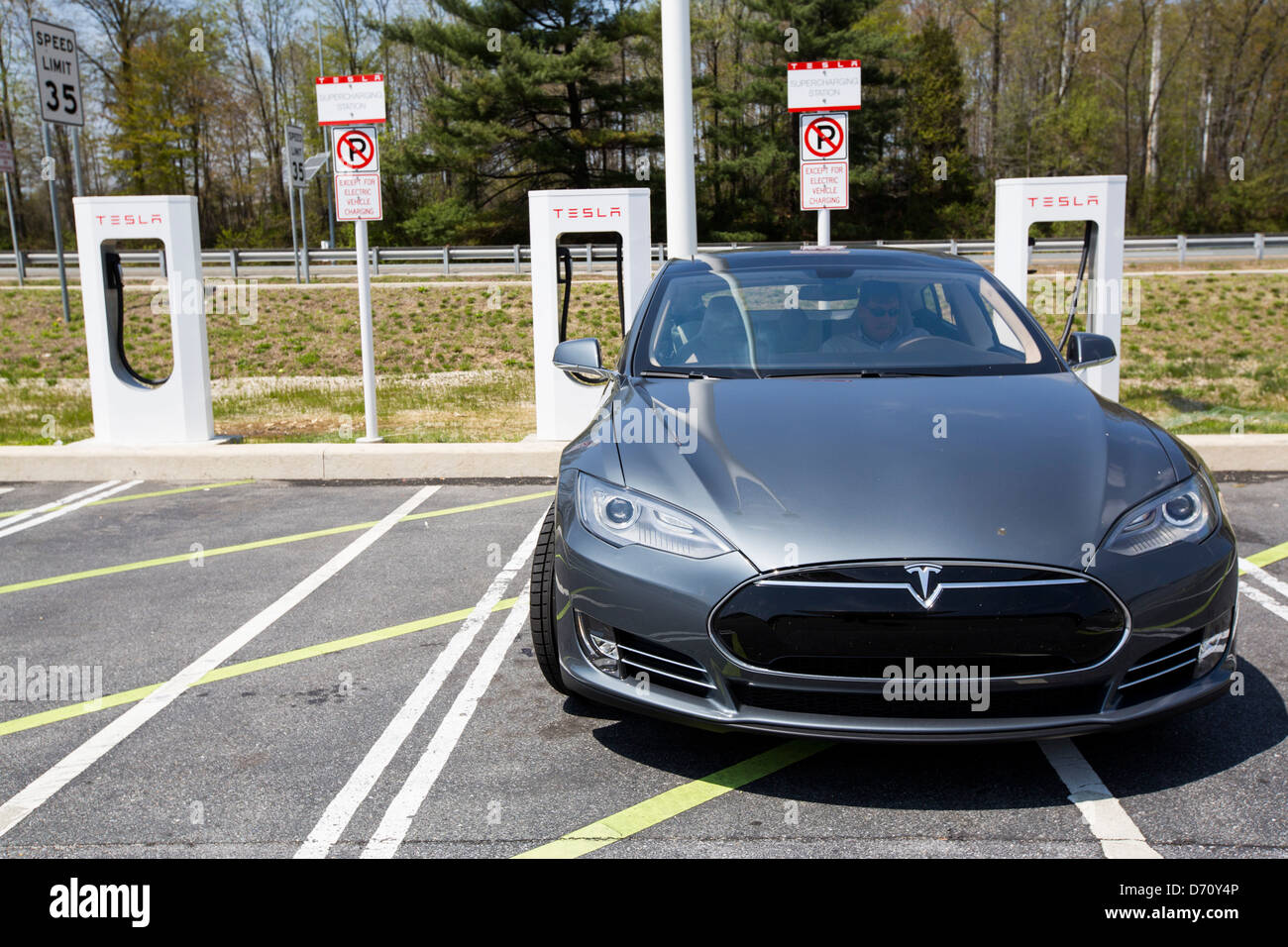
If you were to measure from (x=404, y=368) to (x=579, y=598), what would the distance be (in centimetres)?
1577

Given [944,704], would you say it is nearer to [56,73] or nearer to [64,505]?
[64,505]

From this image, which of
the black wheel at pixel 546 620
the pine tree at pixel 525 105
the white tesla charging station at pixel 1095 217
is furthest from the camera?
the pine tree at pixel 525 105

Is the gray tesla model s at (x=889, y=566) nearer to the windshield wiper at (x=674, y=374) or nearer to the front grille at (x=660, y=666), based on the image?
the front grille at (x=660, y=666)

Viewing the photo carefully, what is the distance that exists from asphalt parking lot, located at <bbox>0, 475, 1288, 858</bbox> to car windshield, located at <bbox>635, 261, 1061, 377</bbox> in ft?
4.55

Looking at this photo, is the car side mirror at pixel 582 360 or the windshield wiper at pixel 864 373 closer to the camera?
the windshield wiper at pixel 864 373

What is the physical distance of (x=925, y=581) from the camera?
9.64 ft

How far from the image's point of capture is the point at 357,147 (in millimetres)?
8734

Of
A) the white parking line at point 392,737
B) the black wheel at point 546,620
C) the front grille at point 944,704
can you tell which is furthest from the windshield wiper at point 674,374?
the front grille at point 944,704

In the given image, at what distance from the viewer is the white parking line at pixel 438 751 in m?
3.06

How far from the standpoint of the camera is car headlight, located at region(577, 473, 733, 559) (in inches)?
124

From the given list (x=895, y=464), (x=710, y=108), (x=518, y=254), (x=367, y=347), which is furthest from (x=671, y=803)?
(x=710, y=108)

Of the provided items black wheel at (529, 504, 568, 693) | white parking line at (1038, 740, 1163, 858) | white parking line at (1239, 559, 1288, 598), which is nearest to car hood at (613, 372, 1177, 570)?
black wheel at (529, 504, 568, 693)

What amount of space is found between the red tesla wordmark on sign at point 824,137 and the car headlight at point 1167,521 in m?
7.08

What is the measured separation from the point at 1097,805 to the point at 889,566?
0.95 m
